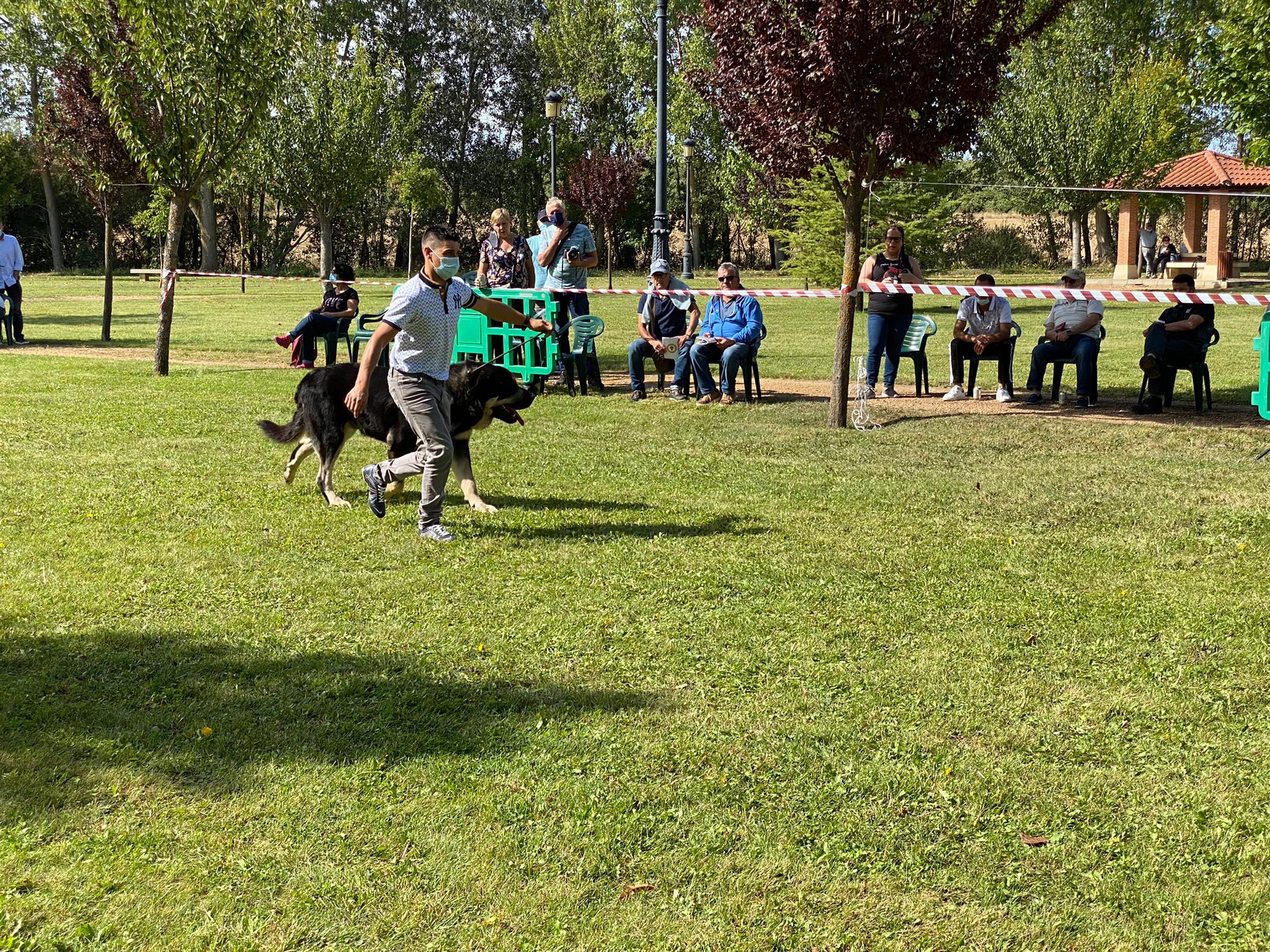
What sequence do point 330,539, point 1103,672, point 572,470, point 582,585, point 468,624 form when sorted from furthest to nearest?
1. point 572,470
2. point 330,539
3. point 582,585
4. point 468,624
5. point 1103,672

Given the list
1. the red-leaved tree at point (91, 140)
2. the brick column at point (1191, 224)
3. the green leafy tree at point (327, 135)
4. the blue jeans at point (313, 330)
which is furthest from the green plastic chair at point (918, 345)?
the brick column at point (1191, 224)

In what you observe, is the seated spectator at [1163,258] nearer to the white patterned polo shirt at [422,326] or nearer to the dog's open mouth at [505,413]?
the dog's open mouth at [505,413]

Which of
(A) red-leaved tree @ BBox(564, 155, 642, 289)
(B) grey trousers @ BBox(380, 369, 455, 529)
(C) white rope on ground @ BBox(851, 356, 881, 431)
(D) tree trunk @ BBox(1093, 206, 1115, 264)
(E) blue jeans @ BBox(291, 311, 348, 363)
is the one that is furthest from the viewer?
(D) tree trunk @ BBox(1093, 206, 1115, 264)

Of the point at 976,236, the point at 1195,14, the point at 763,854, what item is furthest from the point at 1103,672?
the point at 1195,14

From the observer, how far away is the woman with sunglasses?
1294cm

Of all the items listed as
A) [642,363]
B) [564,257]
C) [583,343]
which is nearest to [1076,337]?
[642,363]

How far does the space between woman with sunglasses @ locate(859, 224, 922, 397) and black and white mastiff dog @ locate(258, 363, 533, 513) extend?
633cm

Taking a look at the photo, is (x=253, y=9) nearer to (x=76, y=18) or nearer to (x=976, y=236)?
(x=76, y=18)

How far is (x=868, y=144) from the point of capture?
10945 millimetres

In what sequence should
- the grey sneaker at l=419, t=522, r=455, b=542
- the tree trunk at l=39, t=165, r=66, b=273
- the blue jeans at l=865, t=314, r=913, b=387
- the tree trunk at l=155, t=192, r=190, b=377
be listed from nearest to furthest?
the grey sneaker at l=419, t=522, r=455, b=542
the blue jeans at l=865, t=314, r=913, b=387
the tree trunk at l=155, t=192, r=190, b=377
the tree trunk at l=39, t=165, r=66, b=273

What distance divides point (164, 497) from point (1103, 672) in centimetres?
594

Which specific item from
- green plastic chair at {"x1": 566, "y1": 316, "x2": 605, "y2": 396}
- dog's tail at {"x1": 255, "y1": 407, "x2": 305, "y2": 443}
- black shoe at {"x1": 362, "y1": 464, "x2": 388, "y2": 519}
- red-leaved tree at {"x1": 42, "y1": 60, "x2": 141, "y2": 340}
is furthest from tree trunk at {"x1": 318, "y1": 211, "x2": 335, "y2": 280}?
black shoe at {"x1": 362, "y1": 464, "x2": 388, "y2": 519}

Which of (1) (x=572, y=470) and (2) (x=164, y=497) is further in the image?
(1) (x=572, y=470)

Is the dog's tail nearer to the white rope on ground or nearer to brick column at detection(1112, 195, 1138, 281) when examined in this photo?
Result: the white rope on ground
